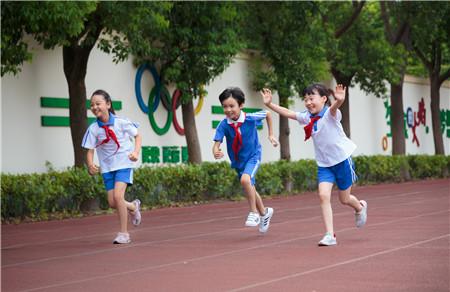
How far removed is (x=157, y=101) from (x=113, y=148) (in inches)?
442

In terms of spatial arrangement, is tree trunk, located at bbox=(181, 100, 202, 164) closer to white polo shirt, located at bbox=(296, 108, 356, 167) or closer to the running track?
the running track

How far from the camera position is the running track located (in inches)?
300

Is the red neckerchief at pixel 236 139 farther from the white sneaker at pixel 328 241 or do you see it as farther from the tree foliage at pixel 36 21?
the tree foliage at pixel 36 21

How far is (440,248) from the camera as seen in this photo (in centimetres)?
948

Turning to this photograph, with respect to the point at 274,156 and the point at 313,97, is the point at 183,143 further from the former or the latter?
the point at 313,97

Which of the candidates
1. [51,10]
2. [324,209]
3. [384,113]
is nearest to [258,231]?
[324,209]

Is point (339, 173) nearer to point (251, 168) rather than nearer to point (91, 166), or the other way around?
point (251, 168)

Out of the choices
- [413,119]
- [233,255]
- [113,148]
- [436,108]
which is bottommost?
[233,255]

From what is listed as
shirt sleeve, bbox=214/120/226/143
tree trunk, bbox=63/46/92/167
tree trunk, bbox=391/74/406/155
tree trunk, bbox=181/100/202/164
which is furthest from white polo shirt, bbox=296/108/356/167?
tree trunk, bbox=391/74/406/155

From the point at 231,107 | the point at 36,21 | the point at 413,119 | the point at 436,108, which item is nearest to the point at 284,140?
the point at 436,108

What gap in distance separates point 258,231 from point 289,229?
0.52m

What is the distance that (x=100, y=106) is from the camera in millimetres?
11180

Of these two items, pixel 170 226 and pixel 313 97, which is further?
pixel 170 226

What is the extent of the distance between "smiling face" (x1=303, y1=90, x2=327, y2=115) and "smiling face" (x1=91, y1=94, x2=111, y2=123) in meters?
2.37
